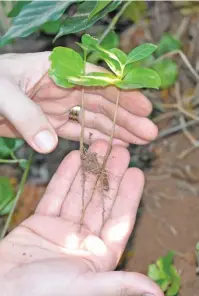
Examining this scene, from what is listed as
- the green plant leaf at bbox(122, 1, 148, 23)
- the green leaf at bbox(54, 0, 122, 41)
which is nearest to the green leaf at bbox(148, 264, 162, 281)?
the green leaf at bbox(54, 0, 122, 41)

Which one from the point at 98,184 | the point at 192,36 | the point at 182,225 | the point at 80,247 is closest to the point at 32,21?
the point at 98,184

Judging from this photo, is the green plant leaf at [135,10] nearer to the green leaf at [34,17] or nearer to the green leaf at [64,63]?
the green leaf at [34,17]

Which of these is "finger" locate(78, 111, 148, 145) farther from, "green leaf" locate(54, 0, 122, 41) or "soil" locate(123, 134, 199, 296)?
"soil" locate(123, 134, 199, 296)

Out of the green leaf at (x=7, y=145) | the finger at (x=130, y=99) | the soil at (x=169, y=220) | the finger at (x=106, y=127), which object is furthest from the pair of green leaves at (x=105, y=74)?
the soil at (x=169, y=220)

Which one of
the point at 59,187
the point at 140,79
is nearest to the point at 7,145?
the point at 59,187

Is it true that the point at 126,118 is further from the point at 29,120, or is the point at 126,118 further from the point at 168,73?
the point at 168,73
